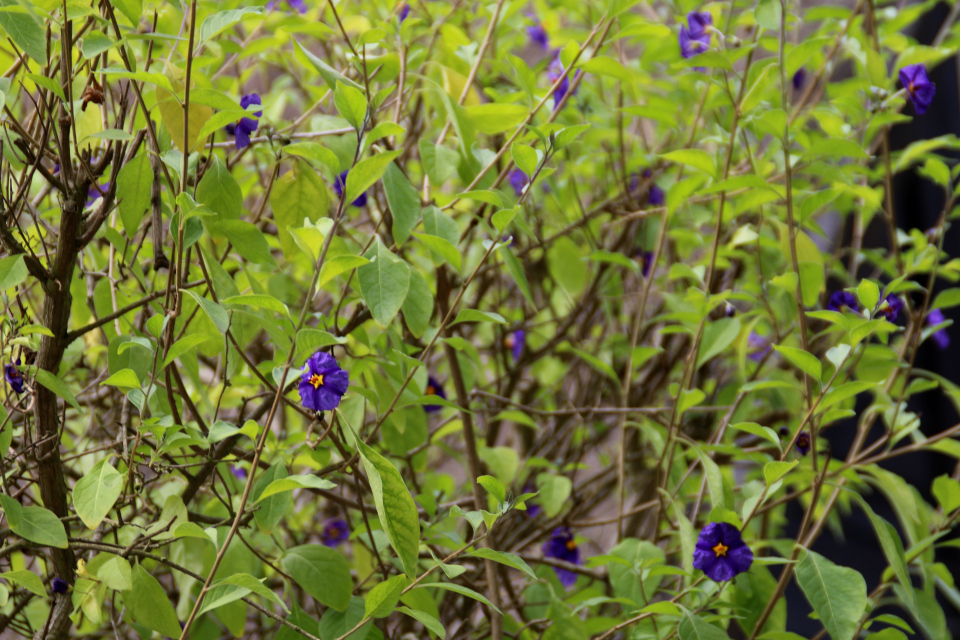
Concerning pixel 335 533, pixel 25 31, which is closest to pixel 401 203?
pixel 25 31

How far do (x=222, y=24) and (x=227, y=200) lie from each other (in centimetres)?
14

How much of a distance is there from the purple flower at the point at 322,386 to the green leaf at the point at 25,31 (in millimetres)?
301

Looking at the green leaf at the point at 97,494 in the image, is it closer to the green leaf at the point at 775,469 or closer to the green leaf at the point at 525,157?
the green leaf at the point at 525,157

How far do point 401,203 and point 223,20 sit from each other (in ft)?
0.64

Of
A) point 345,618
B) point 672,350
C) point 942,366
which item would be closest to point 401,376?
point 345,618

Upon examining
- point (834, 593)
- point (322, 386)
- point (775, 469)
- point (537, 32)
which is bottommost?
point (834, 593)

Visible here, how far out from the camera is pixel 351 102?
0.59 m

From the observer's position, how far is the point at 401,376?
730 mm

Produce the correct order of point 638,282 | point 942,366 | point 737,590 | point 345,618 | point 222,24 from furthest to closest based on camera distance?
point 942,366, point 638,282, point 737,590, point 345,618, point 222,24

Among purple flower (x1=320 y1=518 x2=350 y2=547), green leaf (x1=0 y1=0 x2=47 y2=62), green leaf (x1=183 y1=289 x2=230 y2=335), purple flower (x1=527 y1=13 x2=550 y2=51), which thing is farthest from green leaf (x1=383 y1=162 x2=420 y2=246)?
purple flower (x1=527 y1=13 x2=550 y2=51)

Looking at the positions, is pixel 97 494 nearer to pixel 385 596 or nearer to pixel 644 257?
pixel 385 596

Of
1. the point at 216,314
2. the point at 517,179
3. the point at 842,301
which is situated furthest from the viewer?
the point at 517,179

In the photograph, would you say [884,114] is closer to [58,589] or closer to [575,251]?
[575,251]

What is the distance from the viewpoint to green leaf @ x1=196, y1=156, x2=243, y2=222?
62cm
